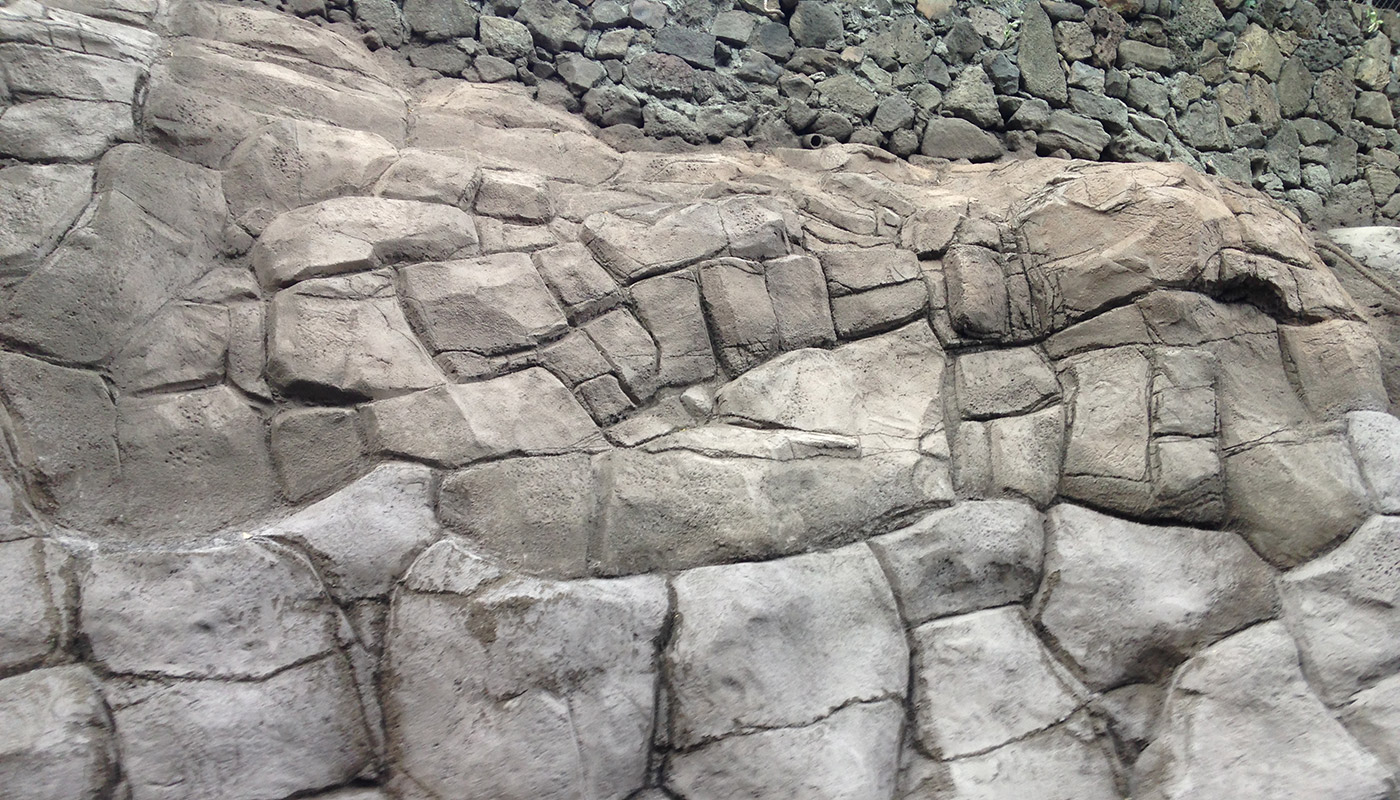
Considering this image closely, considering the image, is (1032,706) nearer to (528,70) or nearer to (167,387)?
(167,387)

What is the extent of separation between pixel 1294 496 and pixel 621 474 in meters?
2.45

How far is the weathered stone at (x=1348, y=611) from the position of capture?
296 cm

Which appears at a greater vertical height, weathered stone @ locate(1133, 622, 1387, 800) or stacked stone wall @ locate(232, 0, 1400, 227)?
stacked stone wall @ locate(232, 0, 1400, 227)

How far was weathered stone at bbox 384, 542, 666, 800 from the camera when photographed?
8.30 ft

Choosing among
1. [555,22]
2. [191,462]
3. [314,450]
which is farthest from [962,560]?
[555,22]

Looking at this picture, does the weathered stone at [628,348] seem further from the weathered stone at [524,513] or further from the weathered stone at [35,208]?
the weathered stone at [35,208]

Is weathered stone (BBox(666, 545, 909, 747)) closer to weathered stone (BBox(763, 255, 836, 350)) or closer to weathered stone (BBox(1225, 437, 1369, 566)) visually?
weathered stone (BBox(763, 255, 836, 350))

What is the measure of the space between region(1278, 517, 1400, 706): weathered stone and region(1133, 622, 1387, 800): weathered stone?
9 centimetres

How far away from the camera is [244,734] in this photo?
242 cm

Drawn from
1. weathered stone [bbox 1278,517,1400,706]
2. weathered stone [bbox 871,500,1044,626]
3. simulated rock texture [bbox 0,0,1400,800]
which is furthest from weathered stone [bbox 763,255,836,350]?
weathered stone [bbox 1278,517,1400,706]

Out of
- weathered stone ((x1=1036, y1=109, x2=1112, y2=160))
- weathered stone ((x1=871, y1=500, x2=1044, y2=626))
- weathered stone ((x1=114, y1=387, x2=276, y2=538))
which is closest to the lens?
weathered stone ((x1=114, y1=387, x2=276, y2=538))

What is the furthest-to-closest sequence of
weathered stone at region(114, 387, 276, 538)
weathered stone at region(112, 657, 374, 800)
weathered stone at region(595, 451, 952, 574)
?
1. weathered stone at region(595, 451, 952, 574)
2. weathered stone at region(114, 387, 276, 538)
3. weathered stone at region(112, 657, 374, 800)

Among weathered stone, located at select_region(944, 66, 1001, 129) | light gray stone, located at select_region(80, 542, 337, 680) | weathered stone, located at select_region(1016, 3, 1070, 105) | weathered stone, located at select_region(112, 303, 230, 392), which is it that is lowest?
light gray stone, located at select_region(80, 542, 337, 680)

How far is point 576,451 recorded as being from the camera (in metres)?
3.04
